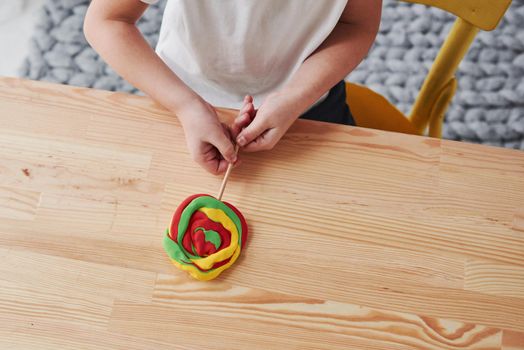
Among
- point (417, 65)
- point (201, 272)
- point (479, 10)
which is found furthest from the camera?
point (417, 65)

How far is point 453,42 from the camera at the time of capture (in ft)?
3.00

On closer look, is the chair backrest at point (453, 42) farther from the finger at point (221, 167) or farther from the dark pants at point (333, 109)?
the finger at point (221, 167)

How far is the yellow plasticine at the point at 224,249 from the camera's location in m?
0.64

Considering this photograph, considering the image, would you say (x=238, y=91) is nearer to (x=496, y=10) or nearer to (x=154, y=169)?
(x=154, y=169)

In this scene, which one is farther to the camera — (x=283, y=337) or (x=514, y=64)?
(x=514, y=64)

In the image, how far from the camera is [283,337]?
2.07 feet

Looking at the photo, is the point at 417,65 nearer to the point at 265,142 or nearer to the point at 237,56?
the point at 237,56

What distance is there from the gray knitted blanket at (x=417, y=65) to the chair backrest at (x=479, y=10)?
0.66 m

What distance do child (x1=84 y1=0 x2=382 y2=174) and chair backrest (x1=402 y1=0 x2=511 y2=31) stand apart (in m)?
0.12

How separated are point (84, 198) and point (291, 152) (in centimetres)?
26

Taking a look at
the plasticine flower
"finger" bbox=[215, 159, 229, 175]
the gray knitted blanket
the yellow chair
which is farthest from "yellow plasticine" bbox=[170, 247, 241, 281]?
the gray knitted blanket

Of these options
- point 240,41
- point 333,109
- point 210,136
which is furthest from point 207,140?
point 333,109

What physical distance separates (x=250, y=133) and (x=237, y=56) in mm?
227

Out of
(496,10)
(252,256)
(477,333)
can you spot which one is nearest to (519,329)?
(477,333)
